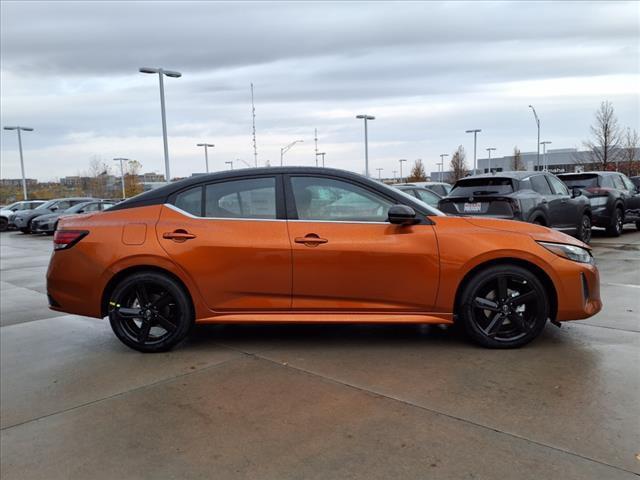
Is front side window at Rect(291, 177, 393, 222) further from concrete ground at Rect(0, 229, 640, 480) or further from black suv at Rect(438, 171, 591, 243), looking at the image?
black suv at Rect(438, 171, 591, 243)

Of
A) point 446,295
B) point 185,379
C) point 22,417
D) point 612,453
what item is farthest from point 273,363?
point 612,453

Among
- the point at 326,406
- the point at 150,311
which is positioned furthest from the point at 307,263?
the point at 150,311

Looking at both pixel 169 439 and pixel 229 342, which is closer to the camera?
pixel 169 439

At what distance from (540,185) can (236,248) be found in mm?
7333

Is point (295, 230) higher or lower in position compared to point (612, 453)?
higher

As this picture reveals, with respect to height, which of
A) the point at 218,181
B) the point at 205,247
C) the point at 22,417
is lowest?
the point at 22,417

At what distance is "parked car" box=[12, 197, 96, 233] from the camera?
80.2 ft

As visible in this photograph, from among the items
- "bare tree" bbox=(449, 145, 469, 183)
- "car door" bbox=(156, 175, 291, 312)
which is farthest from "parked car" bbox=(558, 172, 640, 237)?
"bare tree" bbox=(449, 145, 469, 183)

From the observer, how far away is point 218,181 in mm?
4750

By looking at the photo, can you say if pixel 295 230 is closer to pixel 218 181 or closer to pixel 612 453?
pixel 218 181

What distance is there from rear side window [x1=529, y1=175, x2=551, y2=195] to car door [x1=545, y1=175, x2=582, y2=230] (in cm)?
16

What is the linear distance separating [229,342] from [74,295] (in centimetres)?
145

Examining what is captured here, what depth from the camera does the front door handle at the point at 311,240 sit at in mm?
4426

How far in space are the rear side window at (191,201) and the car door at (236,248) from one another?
0.05 feet
